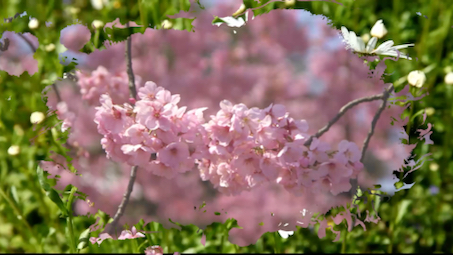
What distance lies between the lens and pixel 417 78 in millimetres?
750

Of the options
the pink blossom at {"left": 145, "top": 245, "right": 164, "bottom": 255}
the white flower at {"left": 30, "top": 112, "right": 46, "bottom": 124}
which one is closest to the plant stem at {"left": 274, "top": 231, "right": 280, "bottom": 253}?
the pink blossom at {"left": 145, "top": 245, "right": 164, "bottom": 255}

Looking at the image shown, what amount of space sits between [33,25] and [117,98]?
9.7 inches

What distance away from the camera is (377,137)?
0.86 metres

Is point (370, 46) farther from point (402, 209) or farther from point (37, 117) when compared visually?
point (37, 117)

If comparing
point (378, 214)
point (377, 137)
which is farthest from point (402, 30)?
point (378, 214)

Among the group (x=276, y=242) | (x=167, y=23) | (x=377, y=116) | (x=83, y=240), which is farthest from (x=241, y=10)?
(x=83, y=240)

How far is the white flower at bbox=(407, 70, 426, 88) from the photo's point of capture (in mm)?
749

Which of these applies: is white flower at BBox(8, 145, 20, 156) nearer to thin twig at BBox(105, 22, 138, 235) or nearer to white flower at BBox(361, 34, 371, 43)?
Answer: thin twig at BBox(105, 22, 138, 235)

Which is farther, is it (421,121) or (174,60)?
(174,60)

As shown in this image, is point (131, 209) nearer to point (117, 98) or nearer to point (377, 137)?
point (117, 98)

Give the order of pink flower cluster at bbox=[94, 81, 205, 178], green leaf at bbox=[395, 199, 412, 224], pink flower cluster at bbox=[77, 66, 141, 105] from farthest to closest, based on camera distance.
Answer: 1. pink flower cluster at bbox=[77, 66, 141, 105]
2. green leaf at bbox=[395, 199, 412, 224]
3. pink flower cluster at bbox=[94, 81, 205, 178]

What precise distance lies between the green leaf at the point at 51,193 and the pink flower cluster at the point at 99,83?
0.26 metres

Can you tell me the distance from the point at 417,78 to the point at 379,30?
13 cm

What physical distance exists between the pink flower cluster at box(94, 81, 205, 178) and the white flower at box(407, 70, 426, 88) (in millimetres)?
448
